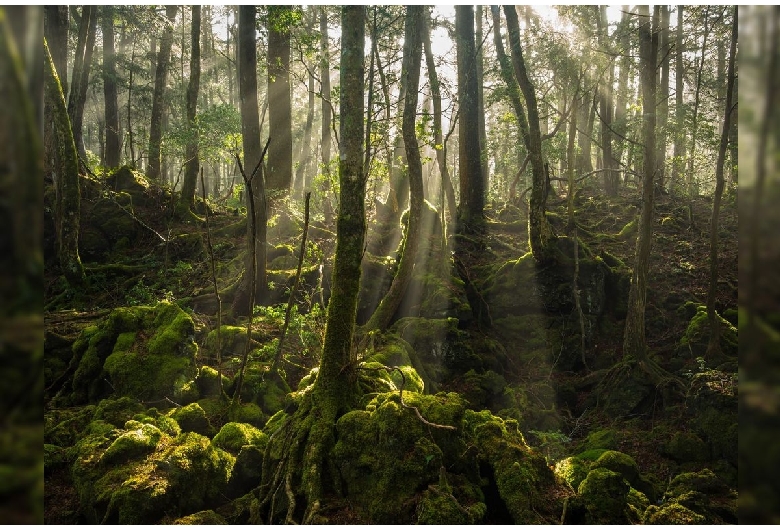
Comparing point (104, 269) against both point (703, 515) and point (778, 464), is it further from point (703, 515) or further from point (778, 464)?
point (778, 464)

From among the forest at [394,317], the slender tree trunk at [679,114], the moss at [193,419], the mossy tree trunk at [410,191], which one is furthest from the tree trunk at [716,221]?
the moss at [193,419]

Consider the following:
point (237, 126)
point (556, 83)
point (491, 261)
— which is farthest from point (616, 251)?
point (237, 126)

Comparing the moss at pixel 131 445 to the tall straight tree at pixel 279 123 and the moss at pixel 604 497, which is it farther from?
the tall straight tree at pixel 279 123

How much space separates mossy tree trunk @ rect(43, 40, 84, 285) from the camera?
32.3 ft

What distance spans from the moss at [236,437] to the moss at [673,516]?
147 inches

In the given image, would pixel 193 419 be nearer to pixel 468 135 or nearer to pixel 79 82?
pixel 468 135

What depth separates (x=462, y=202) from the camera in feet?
45.2

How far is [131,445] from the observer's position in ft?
14.7

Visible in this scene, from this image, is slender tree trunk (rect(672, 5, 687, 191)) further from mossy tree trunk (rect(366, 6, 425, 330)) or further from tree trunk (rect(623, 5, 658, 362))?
mossy tree trunk (rect(366, 6, 425, 330))

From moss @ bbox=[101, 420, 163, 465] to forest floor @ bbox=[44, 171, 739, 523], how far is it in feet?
1.72

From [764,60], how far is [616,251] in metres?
12.0

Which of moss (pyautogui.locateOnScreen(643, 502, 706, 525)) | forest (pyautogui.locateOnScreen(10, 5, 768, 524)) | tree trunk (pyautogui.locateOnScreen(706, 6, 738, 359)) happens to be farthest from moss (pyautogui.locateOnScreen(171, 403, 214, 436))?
tree trunk (pyautogui.locateOnScreen(706, 6, 738, 359))

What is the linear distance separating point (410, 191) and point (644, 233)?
4229 mm

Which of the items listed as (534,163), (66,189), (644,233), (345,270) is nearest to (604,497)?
(345,270)
